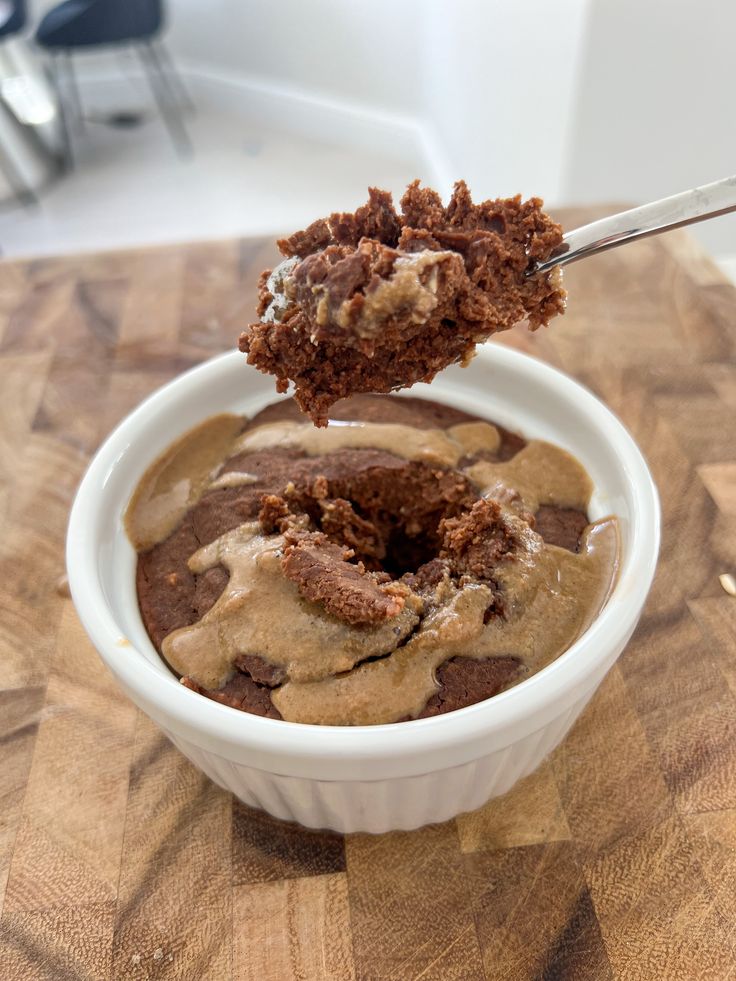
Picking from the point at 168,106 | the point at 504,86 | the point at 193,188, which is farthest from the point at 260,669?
the point at 168,106

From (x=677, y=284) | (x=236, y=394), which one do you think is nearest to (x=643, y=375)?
(x=677, y=284)

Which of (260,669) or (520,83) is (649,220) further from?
(520,83)

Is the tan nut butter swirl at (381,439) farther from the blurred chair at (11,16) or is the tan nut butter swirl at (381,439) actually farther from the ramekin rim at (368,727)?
the blurred chair at (11,16)

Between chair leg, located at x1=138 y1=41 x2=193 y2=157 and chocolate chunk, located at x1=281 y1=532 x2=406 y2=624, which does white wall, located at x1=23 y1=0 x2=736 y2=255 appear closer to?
chair leg, located at x1=138 y1=41 x2=193 y2=157

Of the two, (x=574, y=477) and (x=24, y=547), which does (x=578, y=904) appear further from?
(x=24, y=547)

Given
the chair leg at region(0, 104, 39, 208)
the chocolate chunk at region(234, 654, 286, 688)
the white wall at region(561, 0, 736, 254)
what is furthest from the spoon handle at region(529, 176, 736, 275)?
the chair leg at region(0, 104, 39, 208)

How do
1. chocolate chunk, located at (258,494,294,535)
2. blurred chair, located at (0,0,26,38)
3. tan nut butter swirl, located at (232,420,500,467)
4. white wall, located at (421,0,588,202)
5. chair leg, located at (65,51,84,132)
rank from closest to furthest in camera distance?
chocolate chunk, located at (258,494,294,535) < tan nut butter swirl, located at (232,420,500,467) < white wall, located at (421,0,588,202) < blurred chair, located at (0,0,26,38) < chair leg, located at (65,51,84,132)

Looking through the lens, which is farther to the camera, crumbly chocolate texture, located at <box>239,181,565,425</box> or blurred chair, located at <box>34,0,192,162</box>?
blurred chair, located at <box>34,0,192,162</box>
